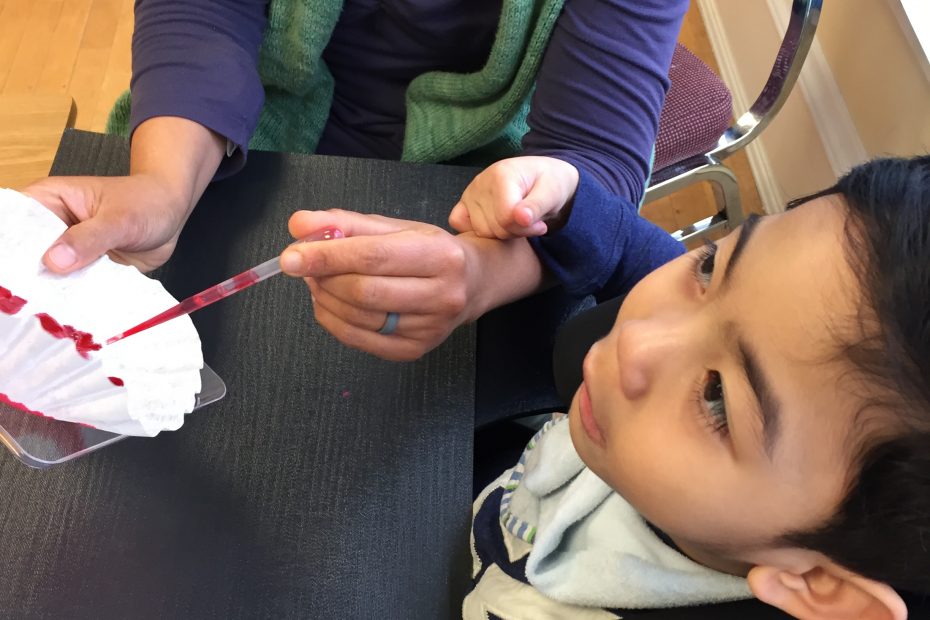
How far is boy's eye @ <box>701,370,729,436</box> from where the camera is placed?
40 cm

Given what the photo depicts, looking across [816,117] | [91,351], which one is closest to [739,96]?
[816,117]

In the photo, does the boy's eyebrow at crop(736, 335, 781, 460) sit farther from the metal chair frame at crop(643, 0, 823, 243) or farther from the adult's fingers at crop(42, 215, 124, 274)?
the metal chair frame at crop(643, 0, 823, 243)

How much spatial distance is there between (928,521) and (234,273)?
1.61 feet

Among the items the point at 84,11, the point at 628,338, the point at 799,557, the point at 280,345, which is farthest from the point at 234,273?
the point at 84,11

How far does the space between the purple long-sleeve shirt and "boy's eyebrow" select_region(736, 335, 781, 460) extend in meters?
0.24

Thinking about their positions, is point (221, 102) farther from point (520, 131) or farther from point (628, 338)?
point (628, 338)

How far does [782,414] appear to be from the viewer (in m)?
0.36

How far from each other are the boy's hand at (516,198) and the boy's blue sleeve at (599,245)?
2cm

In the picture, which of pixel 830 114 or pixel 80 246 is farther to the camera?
pixel 830 114

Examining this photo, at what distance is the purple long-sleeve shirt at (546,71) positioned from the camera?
24.6 inches

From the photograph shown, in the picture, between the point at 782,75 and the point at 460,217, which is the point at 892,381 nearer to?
the point at 460,217

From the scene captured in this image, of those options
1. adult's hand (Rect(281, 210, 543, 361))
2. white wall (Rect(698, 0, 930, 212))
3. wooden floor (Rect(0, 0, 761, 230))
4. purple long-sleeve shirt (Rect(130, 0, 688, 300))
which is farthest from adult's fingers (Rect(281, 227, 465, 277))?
wooden floor (Rect(0, 0, 761, 230))

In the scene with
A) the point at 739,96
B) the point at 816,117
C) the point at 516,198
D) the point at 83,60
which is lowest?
the point at 83,60

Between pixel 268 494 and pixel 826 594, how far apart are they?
346mm
